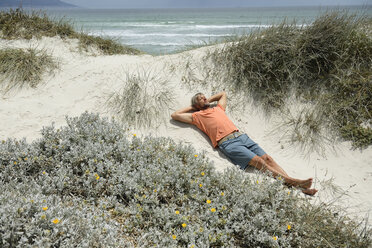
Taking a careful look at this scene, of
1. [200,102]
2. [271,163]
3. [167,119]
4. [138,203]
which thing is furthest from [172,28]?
[138,203]

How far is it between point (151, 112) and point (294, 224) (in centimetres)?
393

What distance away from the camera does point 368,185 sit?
192 inches

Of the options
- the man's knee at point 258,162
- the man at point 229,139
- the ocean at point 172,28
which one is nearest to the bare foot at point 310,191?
the man at point 229,139

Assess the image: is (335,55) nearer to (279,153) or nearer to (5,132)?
(279,153)

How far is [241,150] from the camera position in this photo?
15.8 ft

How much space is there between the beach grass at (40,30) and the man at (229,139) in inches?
184

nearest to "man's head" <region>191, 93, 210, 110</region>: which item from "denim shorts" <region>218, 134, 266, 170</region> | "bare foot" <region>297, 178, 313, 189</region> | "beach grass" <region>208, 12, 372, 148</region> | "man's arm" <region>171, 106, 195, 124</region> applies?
"man's arm" <region>171, 106, 195, 124</region>

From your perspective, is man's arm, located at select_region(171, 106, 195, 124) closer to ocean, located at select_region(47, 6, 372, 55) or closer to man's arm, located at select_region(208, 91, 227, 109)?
man's arm, located at select_region(208, 91, 227, 109)

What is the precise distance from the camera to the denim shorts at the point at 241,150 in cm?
477

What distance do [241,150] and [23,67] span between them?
6453mm

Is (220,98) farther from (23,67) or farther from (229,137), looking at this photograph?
(23,67)

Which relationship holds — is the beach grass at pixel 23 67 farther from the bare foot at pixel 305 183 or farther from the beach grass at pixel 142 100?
the bare foot at pixel 305 183

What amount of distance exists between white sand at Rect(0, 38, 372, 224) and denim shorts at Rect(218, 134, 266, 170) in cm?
19

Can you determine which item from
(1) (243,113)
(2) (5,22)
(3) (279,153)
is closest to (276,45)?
(1) (243,113)
